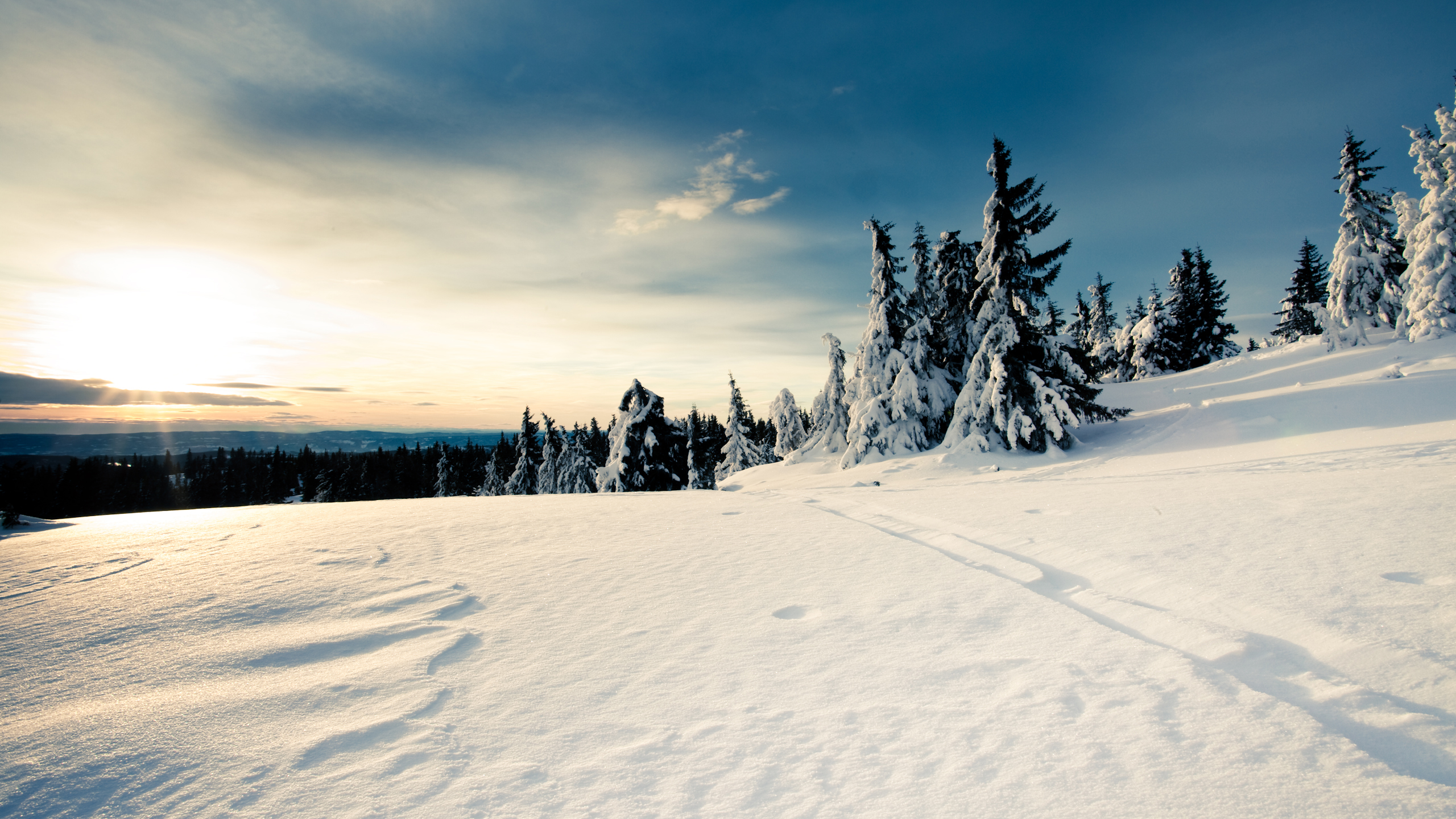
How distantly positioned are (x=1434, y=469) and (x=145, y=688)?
1319 cm

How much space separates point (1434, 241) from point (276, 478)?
359ft

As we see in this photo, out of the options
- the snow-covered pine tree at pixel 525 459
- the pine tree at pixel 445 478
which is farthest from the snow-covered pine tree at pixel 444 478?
the snow-covered pine tree at pixel 525 459

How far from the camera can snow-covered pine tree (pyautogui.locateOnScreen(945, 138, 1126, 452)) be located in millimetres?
Answer: 17000

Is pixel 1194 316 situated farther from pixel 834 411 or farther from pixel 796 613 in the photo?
pixel 796 613

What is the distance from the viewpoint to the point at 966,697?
2.79 m

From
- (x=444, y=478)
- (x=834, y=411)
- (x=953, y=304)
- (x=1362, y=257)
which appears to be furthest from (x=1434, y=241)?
(x=444, y=478)

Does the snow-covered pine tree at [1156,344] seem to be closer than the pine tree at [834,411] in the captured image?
No

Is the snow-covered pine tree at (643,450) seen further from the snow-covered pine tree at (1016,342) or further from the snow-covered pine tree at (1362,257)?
the snow-covered pine tree at (1362,257)

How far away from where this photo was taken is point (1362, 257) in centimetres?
2347

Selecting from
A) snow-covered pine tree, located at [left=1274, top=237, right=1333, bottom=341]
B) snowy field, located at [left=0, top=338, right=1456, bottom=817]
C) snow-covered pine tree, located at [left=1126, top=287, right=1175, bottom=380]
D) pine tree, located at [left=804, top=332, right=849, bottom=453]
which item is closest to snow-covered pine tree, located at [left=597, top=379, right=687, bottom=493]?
pine tree, located at [left=804, top=332, right=849, bottom=453]

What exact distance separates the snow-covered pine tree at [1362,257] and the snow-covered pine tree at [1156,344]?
11887mm

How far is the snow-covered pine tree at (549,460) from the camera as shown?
1694 inches

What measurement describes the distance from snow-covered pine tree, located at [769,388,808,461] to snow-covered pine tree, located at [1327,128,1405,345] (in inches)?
1138

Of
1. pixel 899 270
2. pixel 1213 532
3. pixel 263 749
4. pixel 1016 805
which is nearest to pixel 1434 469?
pixel 1213 532
